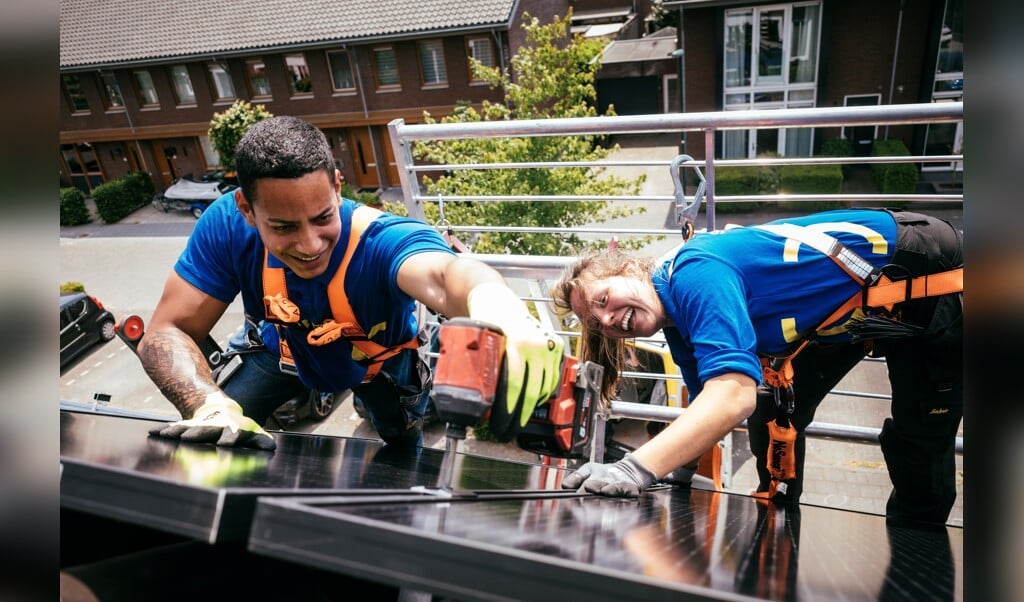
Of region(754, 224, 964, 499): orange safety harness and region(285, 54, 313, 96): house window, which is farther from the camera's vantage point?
region(285, 54, 313, 96): house window

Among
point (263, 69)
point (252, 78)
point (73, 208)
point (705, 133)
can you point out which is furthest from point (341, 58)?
point (705, 133)

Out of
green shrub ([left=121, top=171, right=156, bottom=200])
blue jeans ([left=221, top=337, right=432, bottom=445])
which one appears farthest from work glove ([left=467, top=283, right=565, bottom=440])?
green shrub ([left=121, top=171, right=156, bottom=200])

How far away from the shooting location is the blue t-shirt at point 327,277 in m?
2.78

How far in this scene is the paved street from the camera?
6.76m

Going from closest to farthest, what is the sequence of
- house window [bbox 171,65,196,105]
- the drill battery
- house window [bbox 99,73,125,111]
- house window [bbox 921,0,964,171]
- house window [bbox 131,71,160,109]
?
the drill battery < house window [bbox 921,0,964,171] < house window [bbox 171,65,196,105] < house window [bbox 131,71,160,109] < house window [bbox 99,73,125,111]

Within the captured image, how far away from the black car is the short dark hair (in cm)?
1171

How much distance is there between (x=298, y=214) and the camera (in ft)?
8.15

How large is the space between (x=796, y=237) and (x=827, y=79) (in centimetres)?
1806

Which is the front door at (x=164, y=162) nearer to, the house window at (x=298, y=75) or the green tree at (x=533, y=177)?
the house window at (x=298, y=75)

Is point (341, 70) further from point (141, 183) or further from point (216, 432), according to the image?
point (216, 432)

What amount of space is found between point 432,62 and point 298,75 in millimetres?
5129

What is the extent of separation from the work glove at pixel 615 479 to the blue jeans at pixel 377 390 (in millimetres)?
1397

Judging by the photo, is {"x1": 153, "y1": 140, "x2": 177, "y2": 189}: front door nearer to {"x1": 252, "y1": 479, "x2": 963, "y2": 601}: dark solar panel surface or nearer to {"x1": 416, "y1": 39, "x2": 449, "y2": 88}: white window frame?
{"x1": 416, "y1": 39, "x2": 449, "y2": 88}: white window frame

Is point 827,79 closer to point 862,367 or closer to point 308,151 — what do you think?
point 862,367
